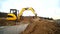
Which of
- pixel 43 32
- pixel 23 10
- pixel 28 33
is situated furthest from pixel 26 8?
pixel 43 32

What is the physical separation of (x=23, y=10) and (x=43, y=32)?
1383 cm

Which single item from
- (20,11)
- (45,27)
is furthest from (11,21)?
(45,27)

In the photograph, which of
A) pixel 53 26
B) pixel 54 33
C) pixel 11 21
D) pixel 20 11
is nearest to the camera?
pixel 54 33

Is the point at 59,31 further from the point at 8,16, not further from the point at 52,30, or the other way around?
the point at 8,16

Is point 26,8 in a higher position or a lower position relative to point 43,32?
higher

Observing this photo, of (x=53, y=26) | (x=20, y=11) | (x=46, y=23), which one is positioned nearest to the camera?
(x=53, y=26)

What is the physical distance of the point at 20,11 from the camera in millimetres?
21156

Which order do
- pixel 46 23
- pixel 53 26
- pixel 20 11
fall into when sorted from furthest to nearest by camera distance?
pixel 20 11 → pixel 46 23 → pixel 53 26

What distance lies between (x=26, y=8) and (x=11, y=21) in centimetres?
295

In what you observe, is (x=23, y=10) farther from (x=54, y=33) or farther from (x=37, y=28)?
(x=54, y=33)

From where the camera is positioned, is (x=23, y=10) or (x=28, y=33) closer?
(x=28, y=33)

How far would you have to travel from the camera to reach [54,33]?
22.2 feet

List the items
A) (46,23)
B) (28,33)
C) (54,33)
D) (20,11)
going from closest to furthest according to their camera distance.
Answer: (54,33)
(46,23)
(28,33)
(20,11)

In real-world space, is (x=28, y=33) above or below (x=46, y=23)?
below
